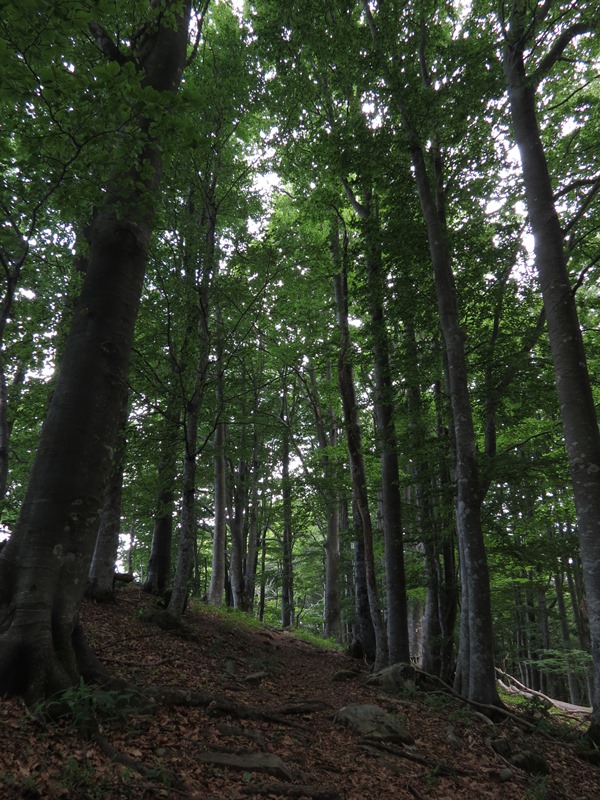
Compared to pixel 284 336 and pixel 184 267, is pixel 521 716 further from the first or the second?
pixel 284 336

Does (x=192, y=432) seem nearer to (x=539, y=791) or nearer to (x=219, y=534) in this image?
(x=219, y=534)

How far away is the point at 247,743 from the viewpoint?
161 inches

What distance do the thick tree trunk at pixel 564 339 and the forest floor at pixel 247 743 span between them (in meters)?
1.74

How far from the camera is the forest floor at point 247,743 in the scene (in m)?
2.84

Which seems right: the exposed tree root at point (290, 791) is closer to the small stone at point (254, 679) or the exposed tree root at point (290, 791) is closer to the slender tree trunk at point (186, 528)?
the small stone at point (254, 679)

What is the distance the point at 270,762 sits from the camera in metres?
3.72

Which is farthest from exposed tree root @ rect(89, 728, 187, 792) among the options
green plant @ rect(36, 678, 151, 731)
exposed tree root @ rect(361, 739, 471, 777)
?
exposed tree root @ rect(361, 739, 471, 777)

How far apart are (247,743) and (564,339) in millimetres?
6646

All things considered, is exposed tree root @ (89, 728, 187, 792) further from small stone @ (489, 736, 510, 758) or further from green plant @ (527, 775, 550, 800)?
small stone @ (489, 736, 510, 758)

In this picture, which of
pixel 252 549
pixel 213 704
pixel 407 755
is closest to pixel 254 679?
pixel 213 704

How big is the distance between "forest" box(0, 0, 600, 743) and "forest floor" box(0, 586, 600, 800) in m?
0.58

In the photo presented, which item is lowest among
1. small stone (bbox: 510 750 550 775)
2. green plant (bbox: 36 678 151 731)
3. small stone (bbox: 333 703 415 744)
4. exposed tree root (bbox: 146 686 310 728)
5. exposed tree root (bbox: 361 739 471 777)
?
small stone (bbox: 510 750 550 775)

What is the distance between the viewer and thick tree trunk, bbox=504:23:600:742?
5.99 m

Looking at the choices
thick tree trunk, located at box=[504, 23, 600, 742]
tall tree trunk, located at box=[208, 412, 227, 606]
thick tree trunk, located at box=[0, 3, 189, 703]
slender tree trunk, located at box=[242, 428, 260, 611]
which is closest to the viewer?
thick tree trunk, located at box=[0, 3, 189, 703]
